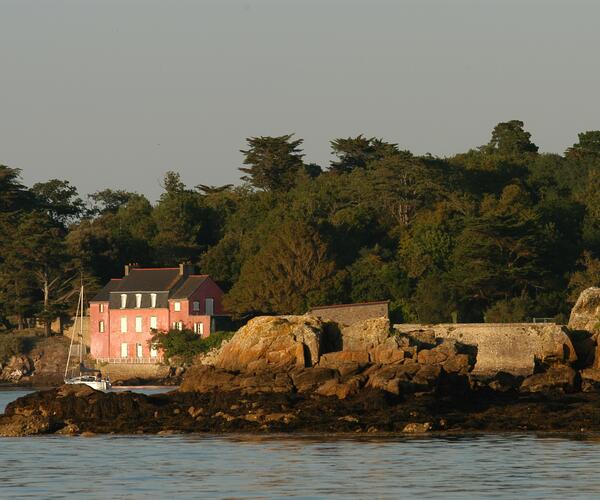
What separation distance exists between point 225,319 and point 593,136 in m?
34.8

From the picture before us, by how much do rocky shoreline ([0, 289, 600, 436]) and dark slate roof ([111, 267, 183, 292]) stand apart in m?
38.2

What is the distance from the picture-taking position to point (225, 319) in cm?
8369

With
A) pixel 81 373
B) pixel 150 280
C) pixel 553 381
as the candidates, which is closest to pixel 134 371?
pixel 81 373

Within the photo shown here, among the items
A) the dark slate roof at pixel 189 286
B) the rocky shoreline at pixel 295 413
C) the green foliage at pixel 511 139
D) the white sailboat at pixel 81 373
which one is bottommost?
the rocky shoreline at pixel 295 413

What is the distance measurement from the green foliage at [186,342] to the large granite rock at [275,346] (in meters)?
29.3

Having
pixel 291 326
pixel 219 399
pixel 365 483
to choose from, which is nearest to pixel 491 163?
pixel 291 326

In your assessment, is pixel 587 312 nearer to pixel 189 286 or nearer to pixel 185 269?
pixel 189 286

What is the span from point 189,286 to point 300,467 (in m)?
55.4

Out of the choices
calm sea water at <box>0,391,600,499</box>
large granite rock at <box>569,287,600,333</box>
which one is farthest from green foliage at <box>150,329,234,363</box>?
calm sea water at <box>0,391,600,499</box>

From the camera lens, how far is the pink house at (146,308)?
84.7 m

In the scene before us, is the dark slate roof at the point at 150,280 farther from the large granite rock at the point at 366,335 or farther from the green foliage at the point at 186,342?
the large granite rock at the point at 366,335

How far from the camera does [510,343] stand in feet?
173

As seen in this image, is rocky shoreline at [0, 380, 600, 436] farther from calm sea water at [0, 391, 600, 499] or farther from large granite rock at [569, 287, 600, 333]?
large granite rock at [569, 287, 600, 333]

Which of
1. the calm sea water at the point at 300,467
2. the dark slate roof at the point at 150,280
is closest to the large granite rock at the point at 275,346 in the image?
the calm sea water at the point at 300,467
